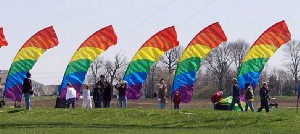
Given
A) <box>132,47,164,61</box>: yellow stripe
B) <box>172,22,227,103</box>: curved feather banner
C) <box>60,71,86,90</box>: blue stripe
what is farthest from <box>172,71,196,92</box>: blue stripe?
<box>60,71,86,90</box>: blue stripe

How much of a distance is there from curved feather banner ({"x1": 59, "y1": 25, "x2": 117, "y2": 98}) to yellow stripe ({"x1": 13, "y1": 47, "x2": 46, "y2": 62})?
2077 millimetres

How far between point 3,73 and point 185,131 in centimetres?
15910

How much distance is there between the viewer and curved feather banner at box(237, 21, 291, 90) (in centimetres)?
3962

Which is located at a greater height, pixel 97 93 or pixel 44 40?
pixel 44 40

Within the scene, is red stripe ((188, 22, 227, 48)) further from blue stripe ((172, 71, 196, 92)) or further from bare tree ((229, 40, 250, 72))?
bare tree ((229, 40, 250, 72))

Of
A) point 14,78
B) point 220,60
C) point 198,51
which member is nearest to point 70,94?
point 14,78

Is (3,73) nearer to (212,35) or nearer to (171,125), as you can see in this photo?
(212,35)

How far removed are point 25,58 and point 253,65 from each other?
14.0 meters

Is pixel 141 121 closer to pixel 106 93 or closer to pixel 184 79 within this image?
pixel 106 93

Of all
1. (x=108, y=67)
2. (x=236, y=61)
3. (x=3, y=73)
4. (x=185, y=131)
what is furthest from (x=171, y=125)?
(x=3, y=73)

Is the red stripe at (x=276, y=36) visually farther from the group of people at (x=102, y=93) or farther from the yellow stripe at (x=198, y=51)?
the group of people at (x=102, y=93)

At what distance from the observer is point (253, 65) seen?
40812mm

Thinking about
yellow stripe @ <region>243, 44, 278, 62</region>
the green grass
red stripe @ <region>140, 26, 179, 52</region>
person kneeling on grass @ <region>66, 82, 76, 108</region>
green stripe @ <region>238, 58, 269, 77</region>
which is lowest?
the green grass

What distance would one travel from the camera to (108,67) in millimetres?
124812
